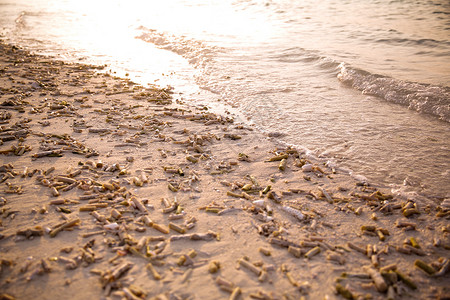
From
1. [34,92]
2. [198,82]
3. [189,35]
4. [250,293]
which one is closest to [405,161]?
[250,293]

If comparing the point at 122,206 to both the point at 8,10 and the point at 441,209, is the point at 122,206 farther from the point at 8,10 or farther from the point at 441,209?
the point at 8,10

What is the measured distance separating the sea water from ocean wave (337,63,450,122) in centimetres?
2

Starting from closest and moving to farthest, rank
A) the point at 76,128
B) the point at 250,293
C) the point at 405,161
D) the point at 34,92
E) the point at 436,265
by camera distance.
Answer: the point at 250,293 < the point at 436,265 < the point at 405,161 < the point at 76,128 < the point at 34,92

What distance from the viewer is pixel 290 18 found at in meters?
17.7

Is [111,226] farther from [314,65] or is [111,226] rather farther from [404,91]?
[314,65]

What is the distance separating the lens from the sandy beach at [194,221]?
2.68 m

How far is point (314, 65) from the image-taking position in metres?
10.1

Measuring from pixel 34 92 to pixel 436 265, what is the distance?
831cm

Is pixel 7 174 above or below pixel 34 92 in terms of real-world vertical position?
below

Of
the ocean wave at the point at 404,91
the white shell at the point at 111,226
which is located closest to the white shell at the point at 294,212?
the white shell at the point at 111,226

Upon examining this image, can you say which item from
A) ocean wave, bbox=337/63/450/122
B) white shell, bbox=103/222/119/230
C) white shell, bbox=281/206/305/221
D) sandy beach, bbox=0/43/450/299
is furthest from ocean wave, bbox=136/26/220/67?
white shell, bbox=103/222/119/230

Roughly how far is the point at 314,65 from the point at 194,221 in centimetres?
828

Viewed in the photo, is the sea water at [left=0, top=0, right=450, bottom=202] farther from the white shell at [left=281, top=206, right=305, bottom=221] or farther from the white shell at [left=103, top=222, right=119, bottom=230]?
the white shell at [left=103, top=222, right=119, bottom=230]

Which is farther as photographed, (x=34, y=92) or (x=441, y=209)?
(x=34, y=92)
